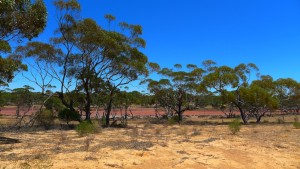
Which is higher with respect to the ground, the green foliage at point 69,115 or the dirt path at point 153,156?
the green foliage at point 69,115

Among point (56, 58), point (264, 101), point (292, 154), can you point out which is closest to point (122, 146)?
point (292, 154)

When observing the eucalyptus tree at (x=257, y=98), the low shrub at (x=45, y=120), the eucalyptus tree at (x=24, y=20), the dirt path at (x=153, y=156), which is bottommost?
the dirt path at (x=153, y=156)

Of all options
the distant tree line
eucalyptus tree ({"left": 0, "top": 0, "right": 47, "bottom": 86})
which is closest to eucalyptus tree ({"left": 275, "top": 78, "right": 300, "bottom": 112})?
the distant tree line

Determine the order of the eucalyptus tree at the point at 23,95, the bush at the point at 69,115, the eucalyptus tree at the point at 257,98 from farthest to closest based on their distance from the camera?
the eucalyptus tree at the point at 23,95 → the eucalyptus tree at the point at 257,98 → the bush at the point at 69,115

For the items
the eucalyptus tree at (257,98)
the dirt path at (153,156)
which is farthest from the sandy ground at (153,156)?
the eucalyptus tree at (257,98)

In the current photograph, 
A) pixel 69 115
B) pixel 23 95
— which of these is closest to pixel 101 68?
pixel 69 115

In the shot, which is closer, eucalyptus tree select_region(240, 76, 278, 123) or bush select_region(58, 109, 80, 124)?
bush select_region(58, 109, 80, 124)

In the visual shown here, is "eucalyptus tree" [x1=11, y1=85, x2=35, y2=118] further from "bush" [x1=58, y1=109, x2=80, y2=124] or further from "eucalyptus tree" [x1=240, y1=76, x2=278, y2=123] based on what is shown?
"eucalyptus tree" [x1=240, y1=76, x2=278, y2=123]

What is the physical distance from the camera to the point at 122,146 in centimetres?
1210

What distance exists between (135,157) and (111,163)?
1.17 meters

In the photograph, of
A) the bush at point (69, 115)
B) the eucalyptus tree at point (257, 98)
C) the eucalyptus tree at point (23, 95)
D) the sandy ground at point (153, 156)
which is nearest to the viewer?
the sandy ground at point (153, 156)

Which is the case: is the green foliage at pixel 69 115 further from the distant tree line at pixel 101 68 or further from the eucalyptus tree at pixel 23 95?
the eucalyptus tree at pixel 23 95

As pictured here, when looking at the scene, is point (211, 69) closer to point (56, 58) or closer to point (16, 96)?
point (56, 58)

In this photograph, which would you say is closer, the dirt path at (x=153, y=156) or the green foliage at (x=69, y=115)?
the dirt path at (x=153, y=156)
